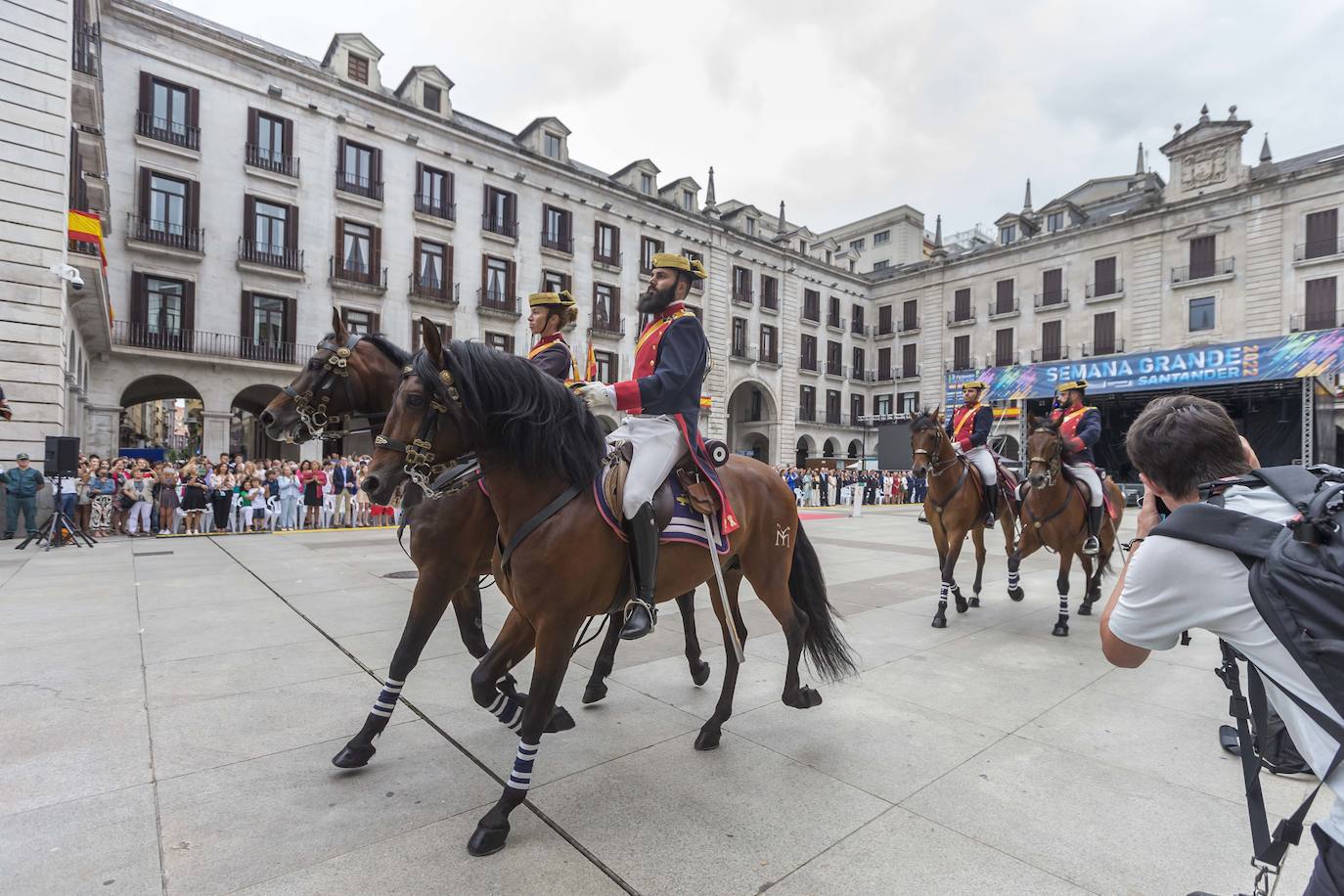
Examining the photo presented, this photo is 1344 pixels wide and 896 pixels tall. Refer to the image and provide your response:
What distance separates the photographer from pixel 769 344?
3906 centimetres

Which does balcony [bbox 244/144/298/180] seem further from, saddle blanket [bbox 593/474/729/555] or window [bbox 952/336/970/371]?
window [bbox 952/336/970/371]

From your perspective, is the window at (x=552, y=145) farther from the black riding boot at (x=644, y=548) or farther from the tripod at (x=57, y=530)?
the black riding boot at (x=644, y=548)

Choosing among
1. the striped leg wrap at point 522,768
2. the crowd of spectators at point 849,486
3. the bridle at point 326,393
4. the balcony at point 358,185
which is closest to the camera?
the striped leg wrap at point 522,768

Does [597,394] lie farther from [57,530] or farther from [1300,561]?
[57,530]

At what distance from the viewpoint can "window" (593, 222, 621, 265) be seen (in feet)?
101

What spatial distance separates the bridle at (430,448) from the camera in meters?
2.70

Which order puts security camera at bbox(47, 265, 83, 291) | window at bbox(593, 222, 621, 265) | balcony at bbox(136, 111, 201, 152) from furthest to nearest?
window at bbox(593, 222, 621, 265), balcony at bbox(136, 111, 201, 152), security camera at bbox(47, 265, 83, 291)

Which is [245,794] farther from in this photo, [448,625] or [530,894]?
[448,625]

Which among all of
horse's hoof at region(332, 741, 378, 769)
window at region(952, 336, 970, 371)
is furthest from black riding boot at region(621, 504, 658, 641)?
window at region(952, 336, 970, 371)

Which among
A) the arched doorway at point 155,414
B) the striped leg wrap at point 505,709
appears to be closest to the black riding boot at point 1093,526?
the striped leg wrap at point 505,709

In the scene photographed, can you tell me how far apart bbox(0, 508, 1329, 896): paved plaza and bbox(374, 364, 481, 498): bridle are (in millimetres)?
1489

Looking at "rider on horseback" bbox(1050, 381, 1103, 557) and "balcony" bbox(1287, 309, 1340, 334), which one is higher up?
"balcony" bbox(1287, 309, 1340, 334)

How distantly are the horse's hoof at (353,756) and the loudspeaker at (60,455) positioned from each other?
12152mm

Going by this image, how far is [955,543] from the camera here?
22.2 ft
